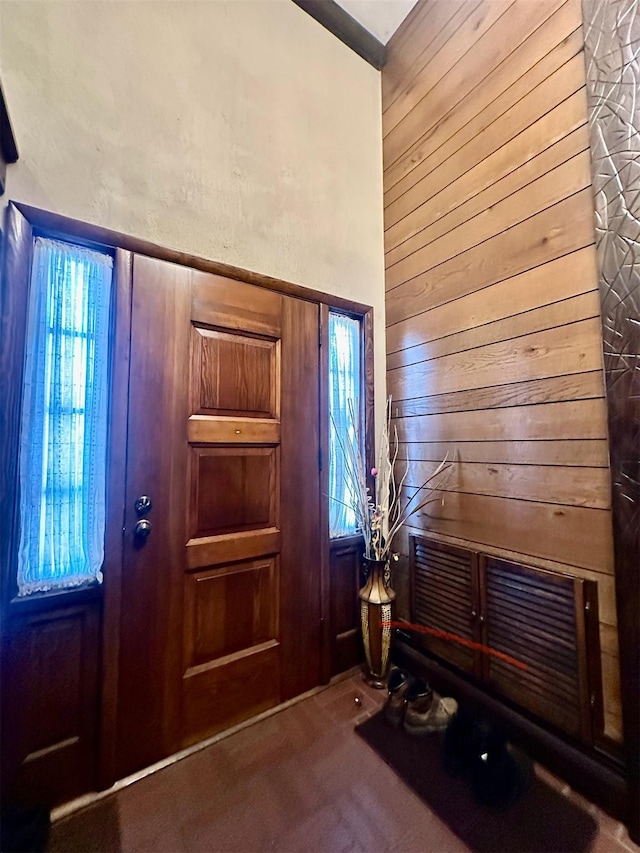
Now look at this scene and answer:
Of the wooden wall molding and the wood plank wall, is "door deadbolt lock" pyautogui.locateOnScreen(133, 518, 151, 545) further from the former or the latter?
the wood plank wall

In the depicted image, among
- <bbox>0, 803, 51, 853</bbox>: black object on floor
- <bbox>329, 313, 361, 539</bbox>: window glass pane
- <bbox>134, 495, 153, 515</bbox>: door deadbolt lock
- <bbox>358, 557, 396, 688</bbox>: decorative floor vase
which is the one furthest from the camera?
<bbox>329, 313, 361, 539</bbox>: window glass pane

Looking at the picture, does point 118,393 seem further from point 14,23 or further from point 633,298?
point 633,298

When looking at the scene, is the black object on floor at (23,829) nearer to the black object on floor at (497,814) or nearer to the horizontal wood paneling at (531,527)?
the black object on floor at (497,814)

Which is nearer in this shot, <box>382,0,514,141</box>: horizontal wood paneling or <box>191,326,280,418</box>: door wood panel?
<box>191,326,280,418</box>: door wood panel

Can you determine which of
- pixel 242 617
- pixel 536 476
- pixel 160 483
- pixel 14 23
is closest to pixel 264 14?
pixel 14 23

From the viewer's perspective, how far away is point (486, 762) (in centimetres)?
131

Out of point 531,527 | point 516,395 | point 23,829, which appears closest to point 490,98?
point 516,395

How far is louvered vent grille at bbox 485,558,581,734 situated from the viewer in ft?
4.37

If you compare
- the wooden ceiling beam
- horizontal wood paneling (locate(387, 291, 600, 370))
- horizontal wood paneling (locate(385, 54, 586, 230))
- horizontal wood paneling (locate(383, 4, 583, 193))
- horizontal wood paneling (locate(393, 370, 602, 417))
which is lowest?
horizontal wood paneling (locate(393, 370, 602, 417))

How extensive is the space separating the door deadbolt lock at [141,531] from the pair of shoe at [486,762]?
1393 mm

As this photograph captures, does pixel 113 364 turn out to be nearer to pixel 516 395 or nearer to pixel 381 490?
pixel 381 490

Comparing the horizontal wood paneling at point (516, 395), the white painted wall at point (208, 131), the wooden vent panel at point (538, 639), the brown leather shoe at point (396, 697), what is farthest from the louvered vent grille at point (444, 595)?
the white painted wall at point (208, 131)

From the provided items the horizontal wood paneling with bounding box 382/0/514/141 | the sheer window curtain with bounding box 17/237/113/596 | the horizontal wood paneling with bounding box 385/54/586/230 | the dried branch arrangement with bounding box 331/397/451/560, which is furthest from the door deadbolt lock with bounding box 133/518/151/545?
the horizontal wood paneling with bounding box 382/0/514/141

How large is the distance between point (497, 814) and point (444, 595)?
0.73m
